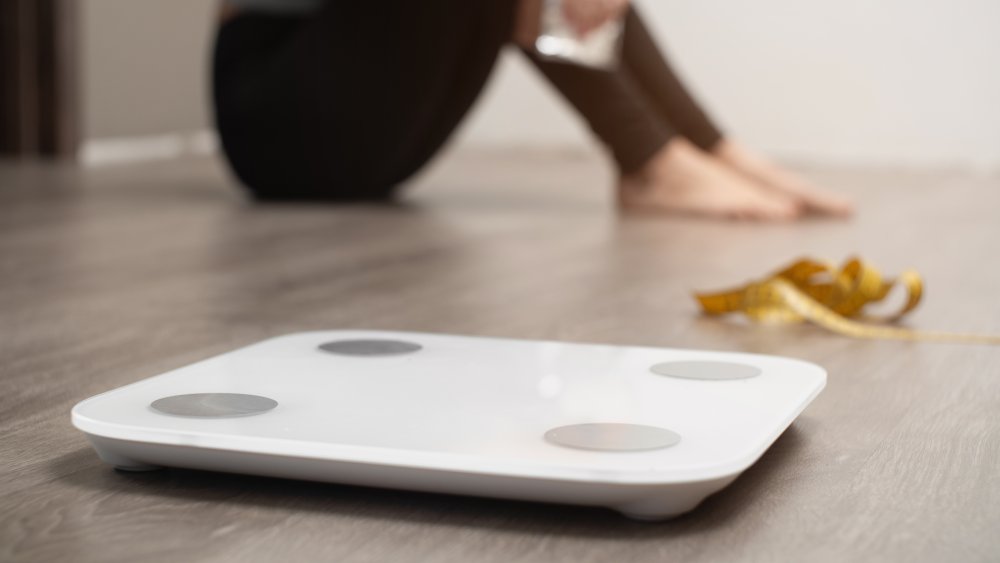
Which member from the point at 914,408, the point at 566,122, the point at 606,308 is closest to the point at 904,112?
the point at 566,122

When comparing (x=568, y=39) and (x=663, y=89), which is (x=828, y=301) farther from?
(x=663, y=89)

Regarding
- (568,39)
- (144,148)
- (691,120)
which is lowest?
(144,148)

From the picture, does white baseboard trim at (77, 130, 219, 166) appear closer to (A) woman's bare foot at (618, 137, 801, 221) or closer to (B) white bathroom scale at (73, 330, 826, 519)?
(A) woman's bare foot at (618, 137, 801, 221)

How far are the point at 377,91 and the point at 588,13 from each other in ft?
1.41

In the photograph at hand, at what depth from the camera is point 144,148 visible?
165 inches

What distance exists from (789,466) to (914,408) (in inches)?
7.7

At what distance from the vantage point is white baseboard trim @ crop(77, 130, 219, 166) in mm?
3842

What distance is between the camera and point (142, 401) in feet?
2.23

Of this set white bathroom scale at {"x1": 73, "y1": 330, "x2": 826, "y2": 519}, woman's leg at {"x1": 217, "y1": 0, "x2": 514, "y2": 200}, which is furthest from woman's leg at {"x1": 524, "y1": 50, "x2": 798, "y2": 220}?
white bathroom scale at {"x1": 73, "y1": 330, "x2": 826, "y2": 519}

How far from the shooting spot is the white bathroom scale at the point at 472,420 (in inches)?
22.9

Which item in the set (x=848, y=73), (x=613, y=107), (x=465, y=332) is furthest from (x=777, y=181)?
(x=848, y=73)

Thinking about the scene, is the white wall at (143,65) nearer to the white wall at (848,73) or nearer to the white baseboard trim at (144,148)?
the white baseboard trim at (144,148)

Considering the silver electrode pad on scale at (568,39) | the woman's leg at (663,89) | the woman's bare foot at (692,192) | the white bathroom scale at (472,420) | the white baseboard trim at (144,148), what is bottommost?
the white baseboard trim at (144,148)

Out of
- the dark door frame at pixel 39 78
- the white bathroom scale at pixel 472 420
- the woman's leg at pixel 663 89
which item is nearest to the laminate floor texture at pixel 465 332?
the white bathroom scale at pixel 472 420
